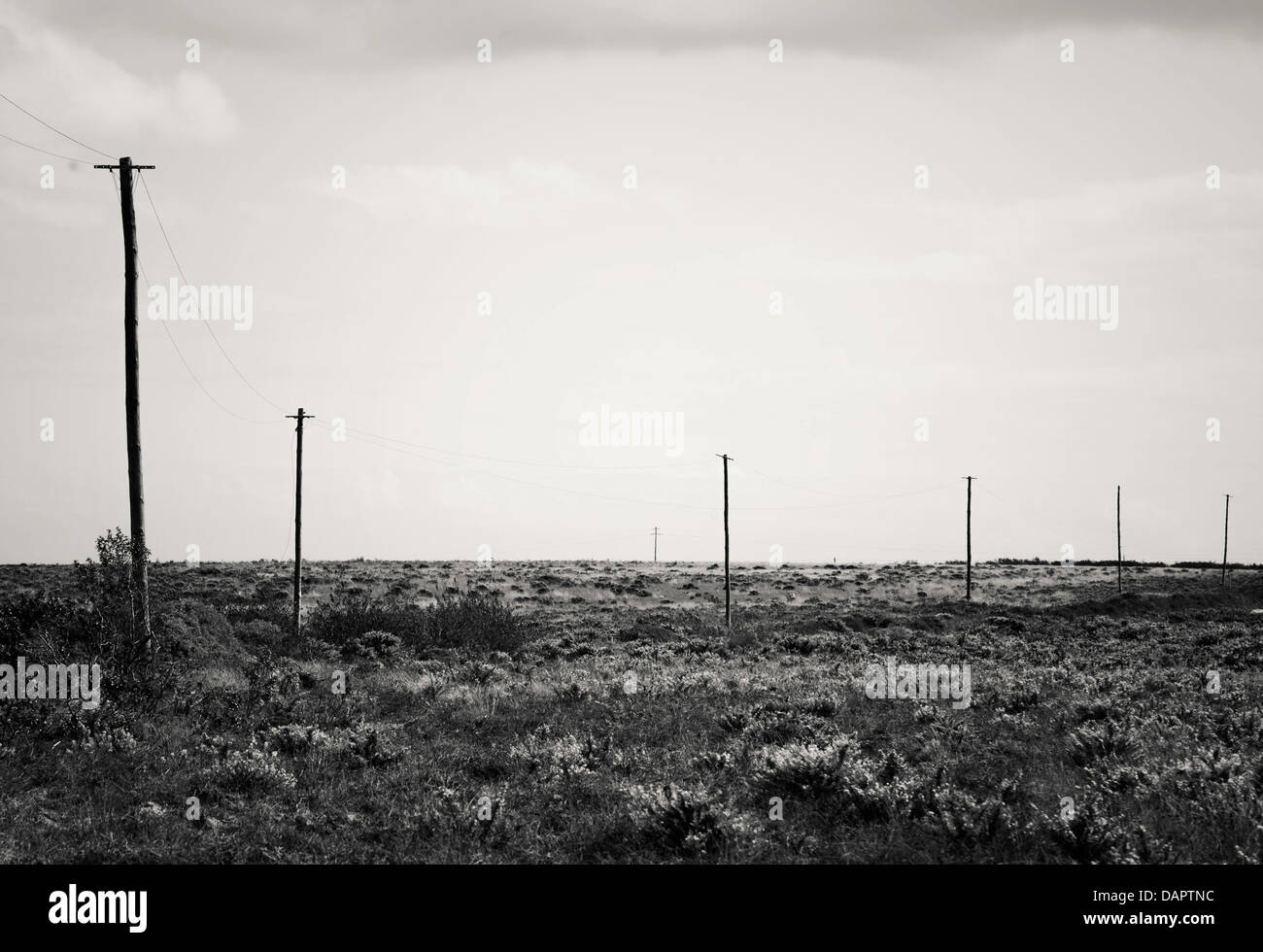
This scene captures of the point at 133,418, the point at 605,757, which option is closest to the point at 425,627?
the point at 133,418

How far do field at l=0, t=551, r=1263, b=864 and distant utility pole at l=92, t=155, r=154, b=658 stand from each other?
41 cm

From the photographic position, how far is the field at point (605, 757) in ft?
23.9

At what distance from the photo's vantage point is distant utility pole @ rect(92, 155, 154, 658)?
1483 cm

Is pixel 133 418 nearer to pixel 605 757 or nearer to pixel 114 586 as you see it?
pixel 114 586

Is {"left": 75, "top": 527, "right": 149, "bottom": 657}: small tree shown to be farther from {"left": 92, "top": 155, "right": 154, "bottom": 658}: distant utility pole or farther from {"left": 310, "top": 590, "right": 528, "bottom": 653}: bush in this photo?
{"left": 310, "top": 590, "right": 528, "bottom": 653}: bush

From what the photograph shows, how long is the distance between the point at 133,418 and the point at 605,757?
1161 centimetres

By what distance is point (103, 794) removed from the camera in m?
8.81

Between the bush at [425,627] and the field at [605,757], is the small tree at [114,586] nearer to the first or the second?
the field at [605,757]

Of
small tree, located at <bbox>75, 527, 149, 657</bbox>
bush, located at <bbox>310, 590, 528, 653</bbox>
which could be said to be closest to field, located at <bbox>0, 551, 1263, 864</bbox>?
small tree, located at <bbox>75, 527, 149, 657</bbox>


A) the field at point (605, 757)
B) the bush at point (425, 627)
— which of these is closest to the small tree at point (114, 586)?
the field at point (605, 757)

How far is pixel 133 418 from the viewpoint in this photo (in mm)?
15797

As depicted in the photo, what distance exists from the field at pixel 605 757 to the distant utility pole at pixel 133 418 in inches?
16.2
